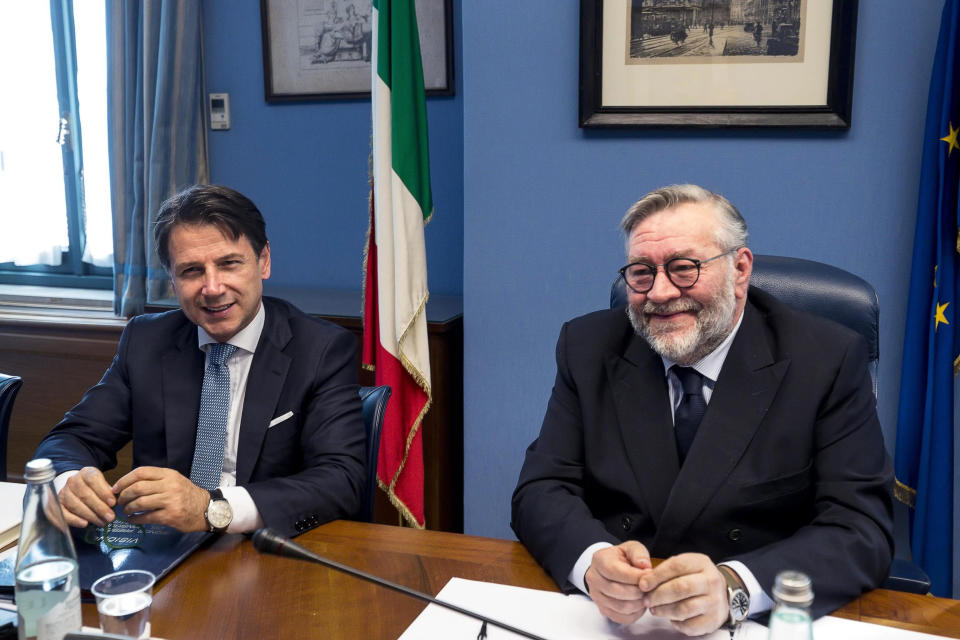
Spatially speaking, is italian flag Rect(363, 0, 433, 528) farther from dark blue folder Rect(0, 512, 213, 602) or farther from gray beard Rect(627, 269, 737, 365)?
dark blue folder Rect(0, 512, 213, 602)

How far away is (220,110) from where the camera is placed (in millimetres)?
3508

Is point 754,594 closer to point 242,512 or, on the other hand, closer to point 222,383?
point 242,512

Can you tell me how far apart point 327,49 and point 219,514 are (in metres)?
2.38

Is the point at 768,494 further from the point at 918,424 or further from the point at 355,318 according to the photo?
the point at 355,318

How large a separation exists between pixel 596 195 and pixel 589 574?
155 centimetres

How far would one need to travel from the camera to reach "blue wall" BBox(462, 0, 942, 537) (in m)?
2.27

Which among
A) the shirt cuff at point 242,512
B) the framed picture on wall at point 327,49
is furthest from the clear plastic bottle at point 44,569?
the framed picture on wall at point 327,49

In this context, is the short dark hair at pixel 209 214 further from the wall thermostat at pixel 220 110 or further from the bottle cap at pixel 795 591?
the wall thermostat at pixel 220 110

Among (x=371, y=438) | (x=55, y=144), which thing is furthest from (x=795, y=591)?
(x=55, y=144)

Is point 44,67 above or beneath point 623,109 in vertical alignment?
above

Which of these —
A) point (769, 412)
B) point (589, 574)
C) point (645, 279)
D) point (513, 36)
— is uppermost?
point (513, 36)

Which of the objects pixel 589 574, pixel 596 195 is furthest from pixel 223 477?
pixel 596 195

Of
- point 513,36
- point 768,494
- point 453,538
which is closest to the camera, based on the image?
point 453,538

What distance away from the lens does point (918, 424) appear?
2.30 m
